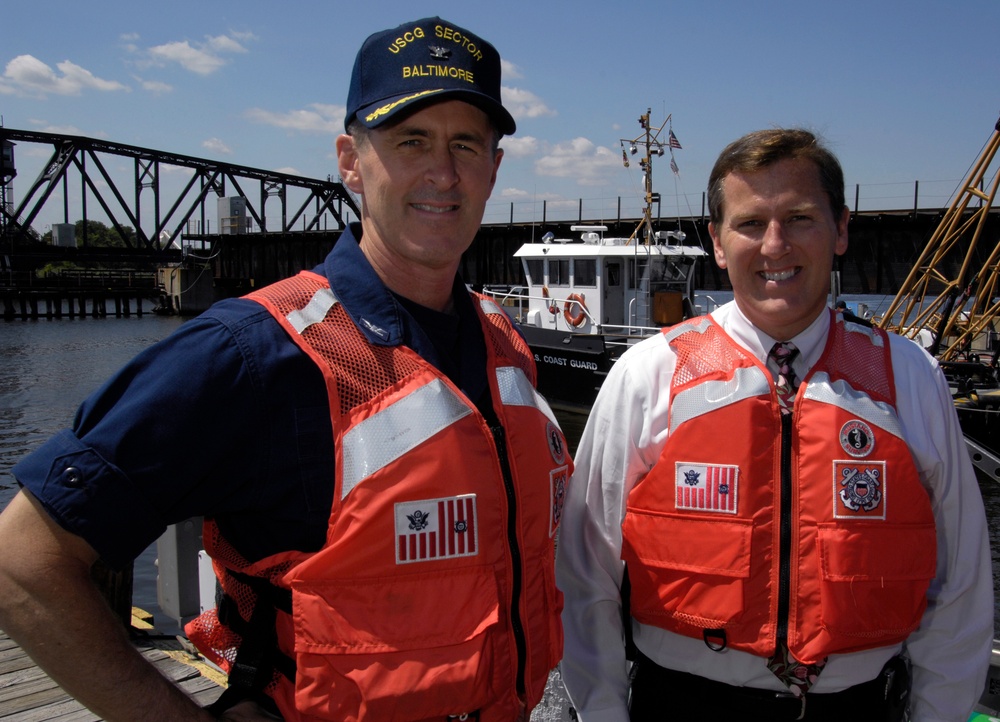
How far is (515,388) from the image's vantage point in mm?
1759

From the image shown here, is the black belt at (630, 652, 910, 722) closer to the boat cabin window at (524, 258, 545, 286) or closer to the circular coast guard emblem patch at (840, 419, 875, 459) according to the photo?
the circular coast guard emblem patch at (840, 419, 875, 459)

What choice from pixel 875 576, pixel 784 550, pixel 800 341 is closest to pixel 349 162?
pixel 800 341

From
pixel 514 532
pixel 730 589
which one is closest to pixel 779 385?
pixel 730 589

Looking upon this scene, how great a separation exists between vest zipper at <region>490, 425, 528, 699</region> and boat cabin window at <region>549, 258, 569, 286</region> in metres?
14.7

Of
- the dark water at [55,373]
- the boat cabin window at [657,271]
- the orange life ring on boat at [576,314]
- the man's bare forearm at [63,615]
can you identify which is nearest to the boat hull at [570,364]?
the orange life ring on boat at [576,314]

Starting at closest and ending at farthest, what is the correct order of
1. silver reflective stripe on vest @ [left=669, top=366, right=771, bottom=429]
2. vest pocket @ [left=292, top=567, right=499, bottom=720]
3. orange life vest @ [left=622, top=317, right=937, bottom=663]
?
vest pocket @ [left=292, top=567, right=499, bottom=720] → orange life vest @ [left=622, top=317, right=937, bottom=663] → silver reflective stripe on vest @ [left=669, top=366, right=771, bottom=429]

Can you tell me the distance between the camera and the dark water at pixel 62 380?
11.0 metres

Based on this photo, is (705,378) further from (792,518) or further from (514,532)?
(514,532)

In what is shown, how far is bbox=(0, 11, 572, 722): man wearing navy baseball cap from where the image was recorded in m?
1.24

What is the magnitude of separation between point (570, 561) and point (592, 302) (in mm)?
13916

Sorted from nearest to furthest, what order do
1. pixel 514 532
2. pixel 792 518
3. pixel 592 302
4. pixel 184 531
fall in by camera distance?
pixel 514 532 → pixel 792 518 → pixel 184 531 → pixel 592 302

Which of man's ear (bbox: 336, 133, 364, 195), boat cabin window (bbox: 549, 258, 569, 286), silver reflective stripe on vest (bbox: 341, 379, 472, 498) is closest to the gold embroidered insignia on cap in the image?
man's ear (bbox: 336, 133, 364, 195)

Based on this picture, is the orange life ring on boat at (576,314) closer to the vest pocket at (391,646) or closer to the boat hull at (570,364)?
the boat hull at (570,364)

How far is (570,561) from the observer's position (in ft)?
6.68
